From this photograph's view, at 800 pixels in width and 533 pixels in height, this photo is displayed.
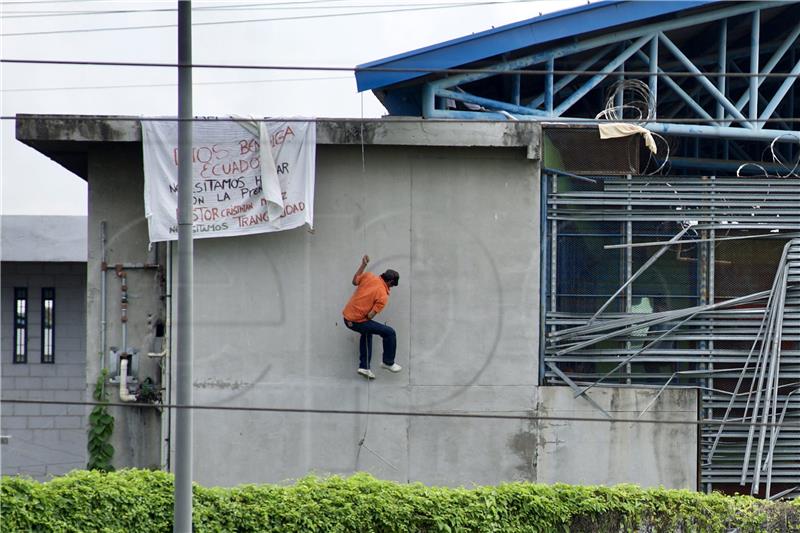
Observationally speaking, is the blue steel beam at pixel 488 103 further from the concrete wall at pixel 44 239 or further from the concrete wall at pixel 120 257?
the concrete wall at pixel 44 239

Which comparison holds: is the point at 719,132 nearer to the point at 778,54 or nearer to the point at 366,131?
the point at 778,54

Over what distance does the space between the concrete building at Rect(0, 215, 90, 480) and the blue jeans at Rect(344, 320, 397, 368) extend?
8.18 metres

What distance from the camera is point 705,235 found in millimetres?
11609

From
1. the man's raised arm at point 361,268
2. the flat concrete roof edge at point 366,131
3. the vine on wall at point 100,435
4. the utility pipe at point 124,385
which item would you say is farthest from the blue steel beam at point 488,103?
the vine on wall at point 100,435

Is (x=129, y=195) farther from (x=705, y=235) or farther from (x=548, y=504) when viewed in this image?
(x=705, y=235)

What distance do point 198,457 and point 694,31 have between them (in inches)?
325

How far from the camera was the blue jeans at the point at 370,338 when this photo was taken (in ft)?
36.2

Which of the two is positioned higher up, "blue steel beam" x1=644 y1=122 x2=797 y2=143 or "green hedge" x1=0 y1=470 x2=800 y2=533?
"blue steel beam" x1=644 y1=122 x2=797 y2=143

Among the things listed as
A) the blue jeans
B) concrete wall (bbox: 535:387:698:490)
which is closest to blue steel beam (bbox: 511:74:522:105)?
the blue jeans

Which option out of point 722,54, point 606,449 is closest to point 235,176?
point 606,449

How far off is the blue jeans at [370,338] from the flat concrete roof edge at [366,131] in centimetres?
208

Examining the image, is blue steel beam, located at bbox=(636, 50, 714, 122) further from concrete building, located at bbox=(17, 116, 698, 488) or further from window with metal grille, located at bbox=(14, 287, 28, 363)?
window with metal grille, located at bbox=(14, 287, 28, 363)

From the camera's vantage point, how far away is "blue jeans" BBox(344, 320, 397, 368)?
11.0 m

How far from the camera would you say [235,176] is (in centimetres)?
1116
